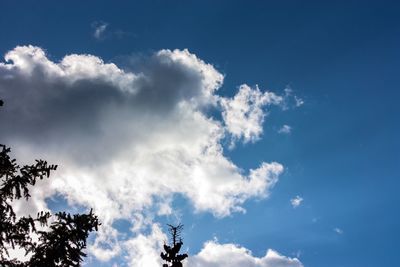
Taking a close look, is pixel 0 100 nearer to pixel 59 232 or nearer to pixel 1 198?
pixel 1 198

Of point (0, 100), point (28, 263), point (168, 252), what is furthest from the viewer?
point (168, 252)

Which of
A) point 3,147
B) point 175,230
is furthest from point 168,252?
point 3,147

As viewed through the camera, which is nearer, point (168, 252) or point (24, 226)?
point (24, 226)

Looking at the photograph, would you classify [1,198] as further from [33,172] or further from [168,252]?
[168,252]

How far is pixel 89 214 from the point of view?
39.9 feet

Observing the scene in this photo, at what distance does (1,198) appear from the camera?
11.2 meters

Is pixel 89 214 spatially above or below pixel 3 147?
below

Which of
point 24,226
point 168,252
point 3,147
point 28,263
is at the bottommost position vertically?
point 28,263

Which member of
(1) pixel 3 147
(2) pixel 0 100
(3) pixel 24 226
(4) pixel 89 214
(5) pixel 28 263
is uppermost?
(2) pixel 0 100

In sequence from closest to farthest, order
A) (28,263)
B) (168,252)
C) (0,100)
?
(0,100)
(28,263)
(168,252)

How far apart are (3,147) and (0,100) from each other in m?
1.33

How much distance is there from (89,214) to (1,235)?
8.20ft

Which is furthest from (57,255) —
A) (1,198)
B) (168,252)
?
(168,252)

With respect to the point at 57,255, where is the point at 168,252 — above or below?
above
